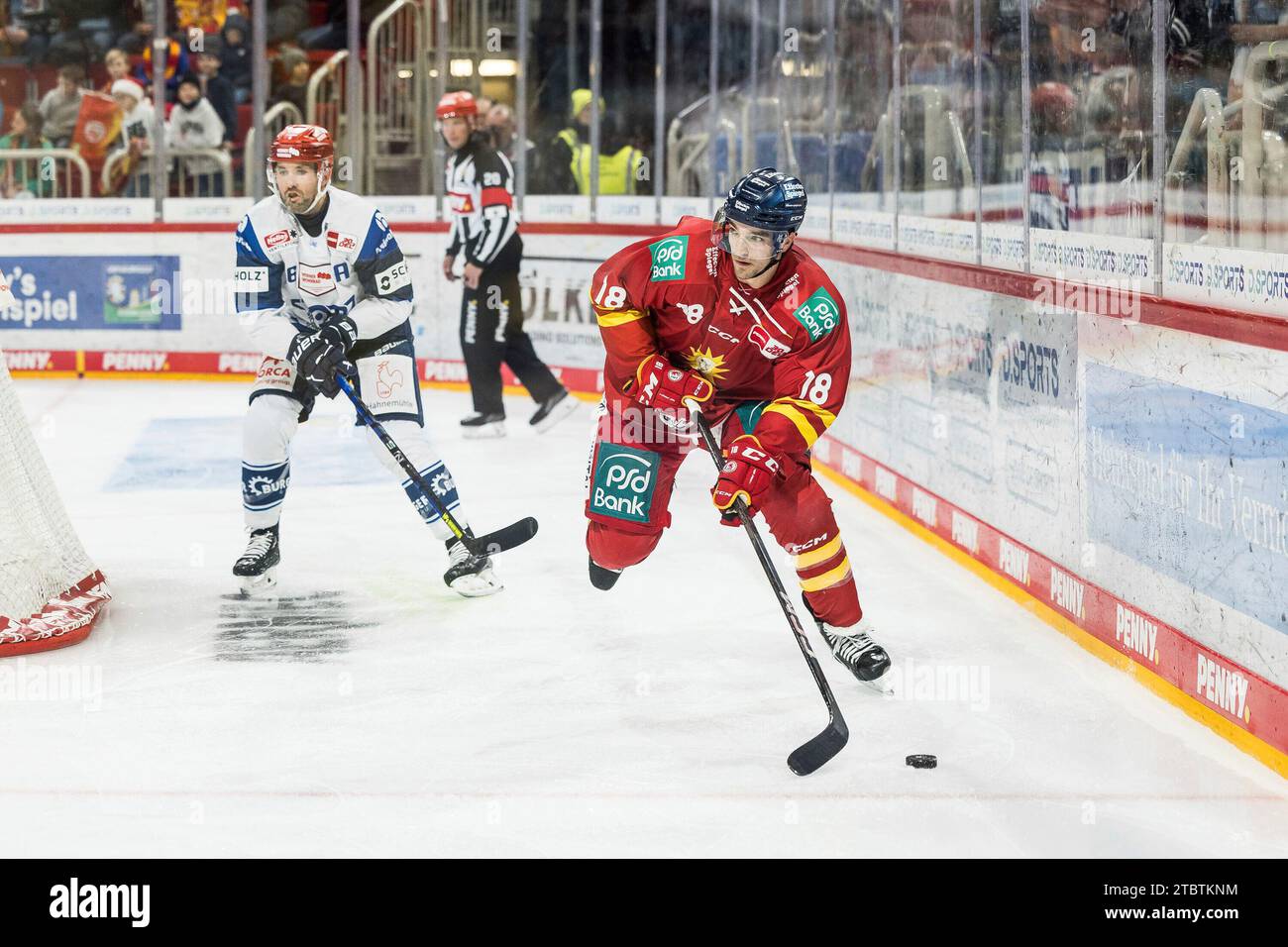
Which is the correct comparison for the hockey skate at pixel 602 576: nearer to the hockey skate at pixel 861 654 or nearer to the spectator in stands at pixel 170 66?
the hockey skate at pixel 861 654

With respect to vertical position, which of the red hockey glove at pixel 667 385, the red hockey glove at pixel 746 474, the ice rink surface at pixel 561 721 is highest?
the red hockey glove at pixel 667 385

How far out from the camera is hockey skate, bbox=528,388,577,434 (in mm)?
8258

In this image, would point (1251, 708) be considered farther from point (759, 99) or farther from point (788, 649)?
point (759, 99)

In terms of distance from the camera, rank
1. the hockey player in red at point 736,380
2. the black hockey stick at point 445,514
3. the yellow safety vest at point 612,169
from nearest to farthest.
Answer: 1. the hockey player in red at point 736,380
2. the black hockey stick at point 445,514
3. the yellow safety vest at point 612,169

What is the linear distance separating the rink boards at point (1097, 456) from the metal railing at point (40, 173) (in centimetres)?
470

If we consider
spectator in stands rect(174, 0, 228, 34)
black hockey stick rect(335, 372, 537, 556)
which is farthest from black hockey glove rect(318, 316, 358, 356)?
spectator in stands rect(174, 0, 228, 34)

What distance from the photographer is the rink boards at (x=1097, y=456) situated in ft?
12.3

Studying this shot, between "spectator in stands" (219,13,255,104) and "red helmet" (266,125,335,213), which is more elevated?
"spectator in stands" (219,13,255,104)

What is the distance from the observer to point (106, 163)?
33.2ft

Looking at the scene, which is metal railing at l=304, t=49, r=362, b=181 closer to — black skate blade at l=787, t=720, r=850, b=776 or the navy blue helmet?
the navy blue helmet

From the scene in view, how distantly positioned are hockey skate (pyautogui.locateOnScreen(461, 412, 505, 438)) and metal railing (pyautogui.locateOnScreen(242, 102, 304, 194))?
280 cm

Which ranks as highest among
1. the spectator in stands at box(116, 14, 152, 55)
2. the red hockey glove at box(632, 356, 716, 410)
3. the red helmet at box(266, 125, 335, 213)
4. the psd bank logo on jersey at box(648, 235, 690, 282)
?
the spectator in stands at box(116, 14, 152, 55)

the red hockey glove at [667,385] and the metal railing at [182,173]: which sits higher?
the metal railing at [182,173]

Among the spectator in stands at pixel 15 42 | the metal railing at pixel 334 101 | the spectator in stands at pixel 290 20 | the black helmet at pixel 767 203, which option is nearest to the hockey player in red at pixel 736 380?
the black helmet at pixel 767 203
